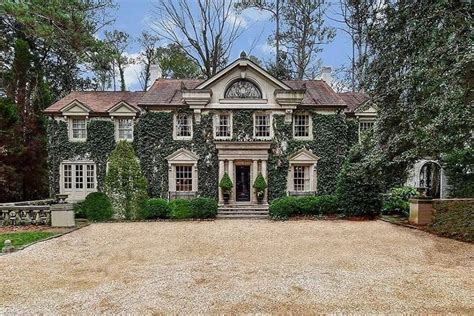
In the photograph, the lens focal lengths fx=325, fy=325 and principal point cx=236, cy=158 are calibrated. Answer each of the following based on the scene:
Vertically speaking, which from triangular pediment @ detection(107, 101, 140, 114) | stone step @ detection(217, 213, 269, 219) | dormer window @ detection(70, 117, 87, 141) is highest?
triangular pediment @ detection(107, 101, 140, 114)

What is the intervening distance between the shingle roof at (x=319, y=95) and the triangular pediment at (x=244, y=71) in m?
1.56

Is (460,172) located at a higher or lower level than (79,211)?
Result: higher

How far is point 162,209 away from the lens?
650 inches

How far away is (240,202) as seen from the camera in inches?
742

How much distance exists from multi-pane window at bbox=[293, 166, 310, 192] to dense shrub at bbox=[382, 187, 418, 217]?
4.37 metres

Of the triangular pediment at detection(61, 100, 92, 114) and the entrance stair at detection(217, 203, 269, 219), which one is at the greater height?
the triangular pediment at detection(61, 100, 92, 114)

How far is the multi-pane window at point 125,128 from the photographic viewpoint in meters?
19.6

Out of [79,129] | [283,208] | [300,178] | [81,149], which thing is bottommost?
[283,208]

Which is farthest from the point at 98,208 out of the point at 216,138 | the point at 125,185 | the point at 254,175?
the point at 254,175

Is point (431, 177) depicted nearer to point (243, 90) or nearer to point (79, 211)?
point (243, 90)

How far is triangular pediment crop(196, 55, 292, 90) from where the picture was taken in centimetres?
1888

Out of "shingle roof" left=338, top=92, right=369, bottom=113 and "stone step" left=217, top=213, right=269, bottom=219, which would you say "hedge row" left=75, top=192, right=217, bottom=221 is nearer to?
"stone step" left=217, top=213, right=269, bottom=219

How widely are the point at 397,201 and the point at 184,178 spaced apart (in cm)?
1168

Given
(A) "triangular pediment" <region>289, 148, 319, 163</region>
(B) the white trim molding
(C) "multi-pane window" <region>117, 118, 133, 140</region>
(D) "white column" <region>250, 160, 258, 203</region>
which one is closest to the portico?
(D) "white column" <region>250, 160, 258, 203</region>
